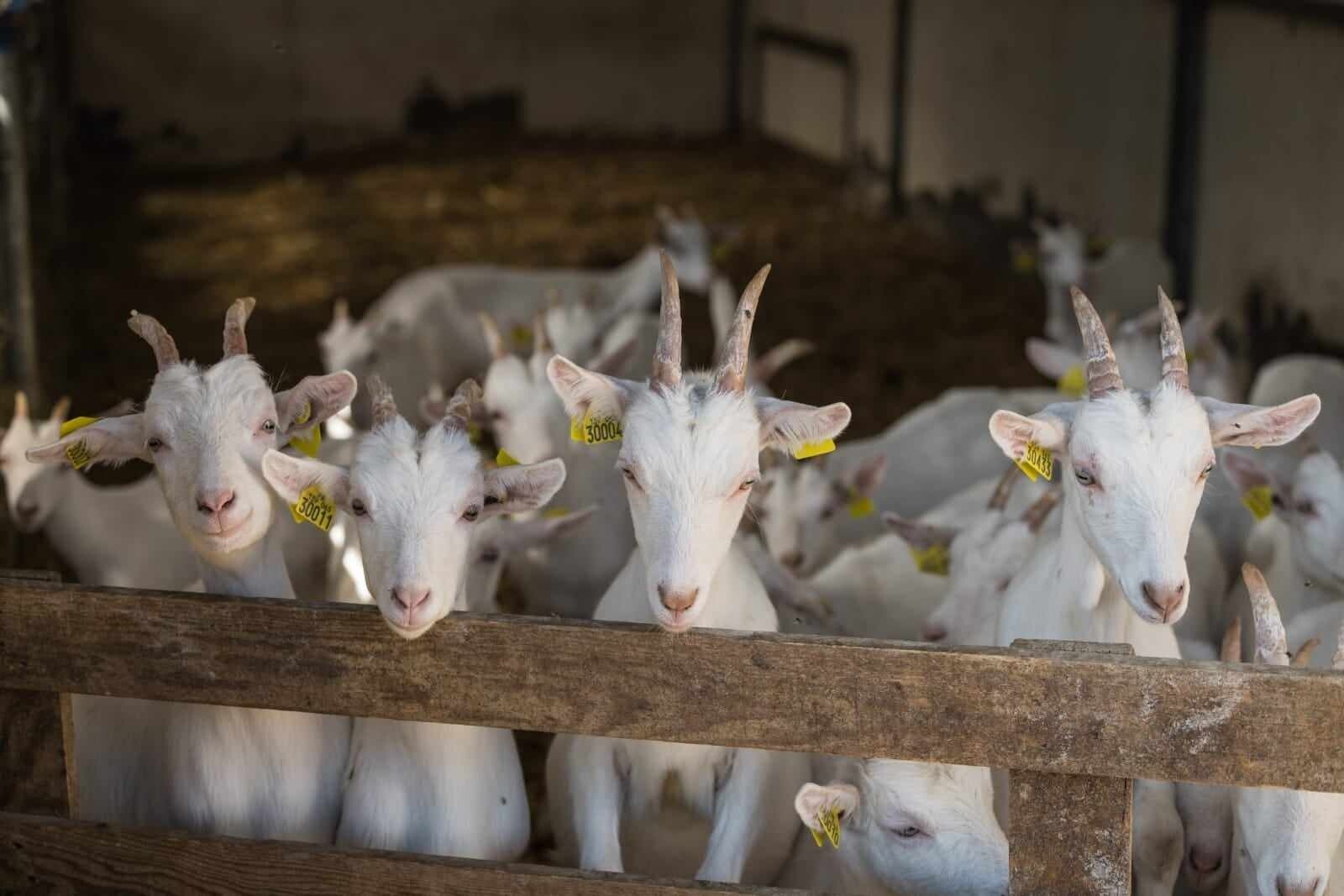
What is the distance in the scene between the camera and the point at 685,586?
3080 mm

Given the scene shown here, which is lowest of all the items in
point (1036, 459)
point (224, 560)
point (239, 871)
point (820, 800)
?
point (239, 871)

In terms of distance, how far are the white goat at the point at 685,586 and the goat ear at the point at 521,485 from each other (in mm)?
147

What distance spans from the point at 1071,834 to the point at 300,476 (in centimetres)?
167

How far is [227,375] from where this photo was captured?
11.8 feet

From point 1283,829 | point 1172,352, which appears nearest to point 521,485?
point 1172,352

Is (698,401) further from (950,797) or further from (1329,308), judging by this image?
(1329,308)

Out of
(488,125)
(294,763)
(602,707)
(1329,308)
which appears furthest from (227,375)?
(488,125)

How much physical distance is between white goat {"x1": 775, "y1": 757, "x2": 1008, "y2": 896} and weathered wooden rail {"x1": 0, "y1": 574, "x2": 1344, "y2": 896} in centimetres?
45

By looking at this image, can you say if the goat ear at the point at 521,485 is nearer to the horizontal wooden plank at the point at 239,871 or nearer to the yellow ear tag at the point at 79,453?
the horizontal wooden plank at the point at 239,871

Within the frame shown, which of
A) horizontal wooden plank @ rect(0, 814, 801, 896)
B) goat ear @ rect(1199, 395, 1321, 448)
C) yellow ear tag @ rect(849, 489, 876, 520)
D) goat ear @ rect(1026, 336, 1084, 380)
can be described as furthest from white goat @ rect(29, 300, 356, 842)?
goat ear @ rect(1026, 336, 1084, 380)

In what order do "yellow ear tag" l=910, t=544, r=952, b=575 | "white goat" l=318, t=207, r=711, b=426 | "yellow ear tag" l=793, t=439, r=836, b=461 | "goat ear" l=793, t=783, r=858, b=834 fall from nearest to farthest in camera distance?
1. "goat ear" l=793, t=783, r=858, b=834
2. "yellow ear tag" l=793, t=439, r=836, b=461
3. "yellow ear tag" l=910, t=544, r=952, b=575
4. "white goat" l=318, t=207, r=711, b=426

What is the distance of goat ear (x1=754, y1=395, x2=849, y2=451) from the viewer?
3445 millimetres

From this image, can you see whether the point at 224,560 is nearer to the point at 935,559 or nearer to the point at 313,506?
the point at 313,506

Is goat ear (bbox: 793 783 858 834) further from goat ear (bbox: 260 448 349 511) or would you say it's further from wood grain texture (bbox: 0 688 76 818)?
wood grain texture (bbox: 0 688 76 818)
